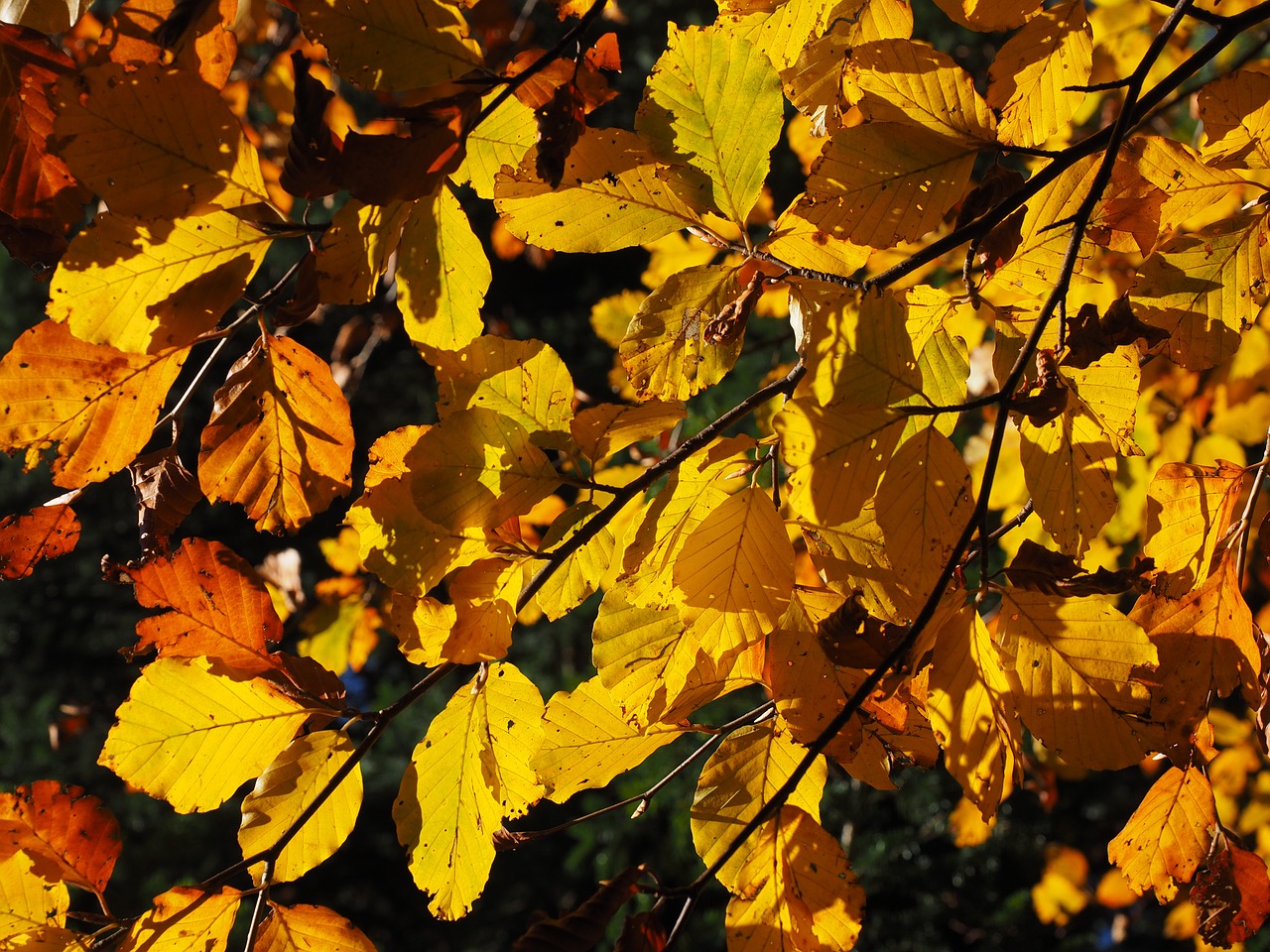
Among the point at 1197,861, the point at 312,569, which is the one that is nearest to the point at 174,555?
the point at 1197,861

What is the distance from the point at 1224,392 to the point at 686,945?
1.86m

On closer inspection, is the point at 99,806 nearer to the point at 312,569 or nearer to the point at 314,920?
the point at 314,920

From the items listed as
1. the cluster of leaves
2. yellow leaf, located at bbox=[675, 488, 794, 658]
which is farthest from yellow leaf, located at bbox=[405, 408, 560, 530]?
yellow leaf, located at bbox=[675, 488, 794, 658]

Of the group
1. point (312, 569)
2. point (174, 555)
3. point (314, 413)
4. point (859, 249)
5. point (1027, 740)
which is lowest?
point (312, 569)

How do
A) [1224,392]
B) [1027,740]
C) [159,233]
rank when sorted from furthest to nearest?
[1027,740] → [1224,392] → [159,233]

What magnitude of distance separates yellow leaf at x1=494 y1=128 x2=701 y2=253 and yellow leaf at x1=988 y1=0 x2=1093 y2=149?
0.23 m

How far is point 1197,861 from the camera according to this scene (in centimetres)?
66

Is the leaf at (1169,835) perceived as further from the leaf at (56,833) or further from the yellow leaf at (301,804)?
the leaf at (56,833)

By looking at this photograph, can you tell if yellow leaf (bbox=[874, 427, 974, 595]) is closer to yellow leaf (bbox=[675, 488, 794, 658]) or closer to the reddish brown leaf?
yellow leaf (bbox=[675, 488, 794, 658])

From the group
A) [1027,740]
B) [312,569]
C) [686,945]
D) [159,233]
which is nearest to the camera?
[159,233]

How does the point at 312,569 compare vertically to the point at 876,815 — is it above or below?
below

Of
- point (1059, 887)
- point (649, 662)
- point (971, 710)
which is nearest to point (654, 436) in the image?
point (649, 662)

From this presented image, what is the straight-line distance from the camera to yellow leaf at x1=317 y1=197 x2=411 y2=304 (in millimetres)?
494

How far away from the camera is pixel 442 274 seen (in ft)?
1.81
